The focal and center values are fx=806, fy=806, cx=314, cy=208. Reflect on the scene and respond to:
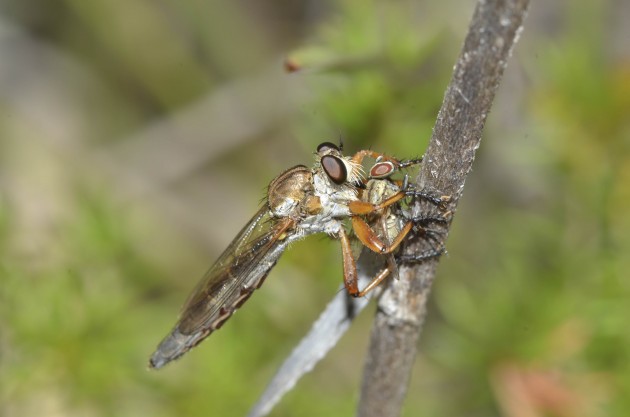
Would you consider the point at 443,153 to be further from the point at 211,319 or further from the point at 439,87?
the point at 439,87

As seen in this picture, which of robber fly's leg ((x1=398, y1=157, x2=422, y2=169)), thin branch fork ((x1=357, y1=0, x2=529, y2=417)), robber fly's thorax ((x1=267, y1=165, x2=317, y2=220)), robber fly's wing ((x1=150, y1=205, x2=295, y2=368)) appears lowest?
thin branch fork ((x1=357, y1=0, x2=529, y2=417))

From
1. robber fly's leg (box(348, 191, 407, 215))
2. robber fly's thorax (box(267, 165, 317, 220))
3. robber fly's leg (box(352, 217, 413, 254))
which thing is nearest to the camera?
robber fly's leg (box(352, 217, 413, 254))

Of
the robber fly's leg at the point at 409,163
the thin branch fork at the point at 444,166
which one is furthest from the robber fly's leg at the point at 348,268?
the robber fly's leg at the point at 409,163

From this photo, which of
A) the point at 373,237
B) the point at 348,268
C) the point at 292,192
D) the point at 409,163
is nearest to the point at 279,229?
Result: the point at 292,192

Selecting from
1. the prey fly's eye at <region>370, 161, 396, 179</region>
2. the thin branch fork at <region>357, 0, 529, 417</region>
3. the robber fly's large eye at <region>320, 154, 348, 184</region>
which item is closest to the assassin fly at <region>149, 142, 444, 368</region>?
the robber fly's large eye at <region>320, 154, 348, 184</region>

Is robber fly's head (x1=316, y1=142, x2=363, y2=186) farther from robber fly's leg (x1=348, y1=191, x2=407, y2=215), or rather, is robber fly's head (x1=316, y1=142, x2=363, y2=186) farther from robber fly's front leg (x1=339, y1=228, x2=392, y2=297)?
robber fly's front leg (x1=339, y1=228, x2=392, y2=297)

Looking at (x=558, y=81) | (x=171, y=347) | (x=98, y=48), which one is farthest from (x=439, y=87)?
(x=98, y=48)

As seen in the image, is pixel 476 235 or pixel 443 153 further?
pixel 476 235
